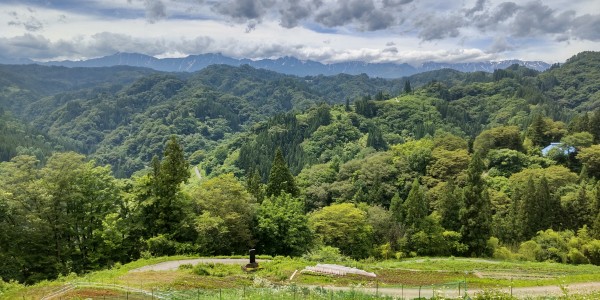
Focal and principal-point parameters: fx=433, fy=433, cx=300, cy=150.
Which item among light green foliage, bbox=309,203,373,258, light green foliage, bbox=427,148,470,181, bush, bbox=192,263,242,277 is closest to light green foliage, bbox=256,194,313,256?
light green foliage, bbox=309,203,373,258

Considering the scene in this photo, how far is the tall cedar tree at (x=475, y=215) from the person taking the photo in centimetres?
4597

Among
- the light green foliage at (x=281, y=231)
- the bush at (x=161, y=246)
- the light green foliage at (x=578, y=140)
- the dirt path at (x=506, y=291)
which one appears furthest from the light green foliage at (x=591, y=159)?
the bush at (x=161, y=246)

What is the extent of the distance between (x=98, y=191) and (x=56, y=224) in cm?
386

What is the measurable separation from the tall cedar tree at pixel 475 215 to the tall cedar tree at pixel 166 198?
29.6m

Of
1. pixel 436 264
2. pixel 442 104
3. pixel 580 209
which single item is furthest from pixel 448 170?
pixel 442 104

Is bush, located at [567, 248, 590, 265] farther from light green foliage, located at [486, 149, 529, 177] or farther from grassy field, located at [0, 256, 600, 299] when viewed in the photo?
light green foliage, located at [486, 149, 529, 177]

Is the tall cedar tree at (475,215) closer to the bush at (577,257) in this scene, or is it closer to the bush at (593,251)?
the bush at (577,257)

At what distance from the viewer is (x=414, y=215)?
46.3 m

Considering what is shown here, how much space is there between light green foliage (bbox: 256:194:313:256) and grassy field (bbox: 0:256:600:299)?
8.06 meters

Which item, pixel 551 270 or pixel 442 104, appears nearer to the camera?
pixel 551 270

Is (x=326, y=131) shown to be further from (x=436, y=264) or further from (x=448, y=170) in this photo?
(x=436, y=264)

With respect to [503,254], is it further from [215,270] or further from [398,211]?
[215,270]

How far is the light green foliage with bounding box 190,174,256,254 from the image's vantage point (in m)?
36.2

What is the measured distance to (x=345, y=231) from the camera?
1757 inches
